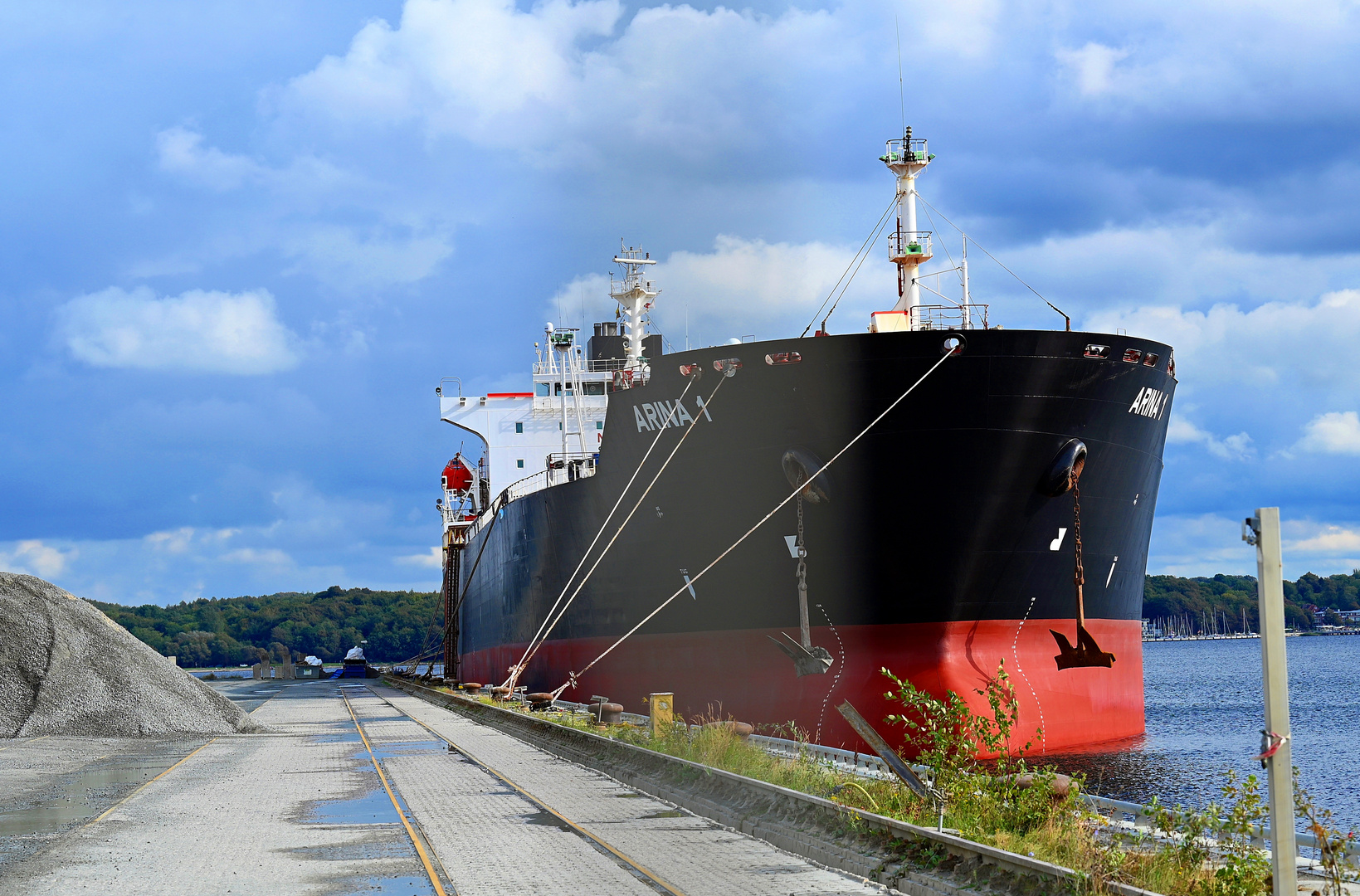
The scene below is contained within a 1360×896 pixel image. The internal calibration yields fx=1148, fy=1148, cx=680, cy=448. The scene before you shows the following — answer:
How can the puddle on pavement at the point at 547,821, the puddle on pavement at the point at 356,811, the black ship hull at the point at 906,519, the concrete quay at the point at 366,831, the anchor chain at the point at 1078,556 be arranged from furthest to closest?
the black ship hull at the point at 906,519, the anchor chain at the point at 1078,556, the puddle on pavement at the point at 356,811, the puddle on pavement at the point at 547,821, the concrete quay at the point at 366,831

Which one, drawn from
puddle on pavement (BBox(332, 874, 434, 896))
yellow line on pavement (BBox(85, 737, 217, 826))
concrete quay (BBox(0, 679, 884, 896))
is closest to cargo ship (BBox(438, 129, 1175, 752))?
concrete quay (BBox(0, 679, 884, 896))

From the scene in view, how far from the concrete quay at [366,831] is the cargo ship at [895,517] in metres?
3.62

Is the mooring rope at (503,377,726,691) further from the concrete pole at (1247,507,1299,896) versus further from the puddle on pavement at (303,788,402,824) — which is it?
the concrete pole at (1247,507,1299,896)

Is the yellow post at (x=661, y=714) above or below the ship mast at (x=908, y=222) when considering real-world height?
below

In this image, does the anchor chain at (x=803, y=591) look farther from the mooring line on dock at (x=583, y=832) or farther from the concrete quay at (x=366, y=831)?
the mooring line on dock at (x=583, y=832)

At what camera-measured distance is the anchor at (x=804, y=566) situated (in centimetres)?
1634

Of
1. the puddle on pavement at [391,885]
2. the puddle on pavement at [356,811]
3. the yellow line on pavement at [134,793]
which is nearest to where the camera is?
the puddle on pavement at [391,885]

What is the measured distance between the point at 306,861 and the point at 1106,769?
40.4 ft

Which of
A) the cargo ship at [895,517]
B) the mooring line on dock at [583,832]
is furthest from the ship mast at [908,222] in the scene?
the mooring line on dock at [583,832]

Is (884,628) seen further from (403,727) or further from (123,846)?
(403,727)

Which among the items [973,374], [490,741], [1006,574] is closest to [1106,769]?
[1006,574]

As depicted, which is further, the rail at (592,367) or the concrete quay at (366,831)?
the rail at (592,367)

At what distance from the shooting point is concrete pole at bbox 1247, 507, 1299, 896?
5012 millimetres

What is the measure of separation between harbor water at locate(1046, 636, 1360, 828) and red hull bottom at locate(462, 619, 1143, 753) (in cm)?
54
